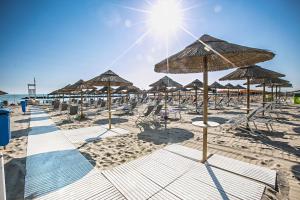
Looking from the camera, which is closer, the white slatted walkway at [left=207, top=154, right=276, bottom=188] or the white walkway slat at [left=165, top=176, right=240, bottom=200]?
the white walkway slat at [left=165, top=176, right=240, bottom=200]

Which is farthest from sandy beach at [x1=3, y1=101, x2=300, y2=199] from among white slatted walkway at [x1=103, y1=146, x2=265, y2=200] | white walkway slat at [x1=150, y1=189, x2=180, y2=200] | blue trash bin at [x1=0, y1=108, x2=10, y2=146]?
white walkway slat at [x1=150, y1=189, x2=180, y2=200]

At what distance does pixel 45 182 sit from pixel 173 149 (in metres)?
2.71

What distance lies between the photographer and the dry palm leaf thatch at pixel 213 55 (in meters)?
2.71

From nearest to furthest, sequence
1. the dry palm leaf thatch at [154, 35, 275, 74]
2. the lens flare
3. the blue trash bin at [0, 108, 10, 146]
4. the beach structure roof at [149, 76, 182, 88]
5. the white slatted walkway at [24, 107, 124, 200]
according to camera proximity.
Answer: the white slatted walkway at [24, 107, 124, 200], the dry palm leaf thatch at [154, 35, 275, 74], the blue trash bin at [0, 108, 10, 146], the lens flare, the beach structure roof at [149, 76, 182, 88]

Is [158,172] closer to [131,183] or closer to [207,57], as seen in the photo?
[131,183]

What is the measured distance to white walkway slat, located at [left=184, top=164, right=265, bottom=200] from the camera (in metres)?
2.23

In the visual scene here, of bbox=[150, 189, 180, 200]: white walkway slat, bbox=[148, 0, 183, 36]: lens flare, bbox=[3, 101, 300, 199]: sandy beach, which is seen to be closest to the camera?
bbox=[150, 189, 180, 200]: white walkway slat

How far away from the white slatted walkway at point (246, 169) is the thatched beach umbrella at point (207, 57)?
0.31m

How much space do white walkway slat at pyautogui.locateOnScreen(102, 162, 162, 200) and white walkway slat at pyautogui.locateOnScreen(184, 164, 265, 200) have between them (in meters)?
0.71

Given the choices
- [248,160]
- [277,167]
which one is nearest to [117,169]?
[248,160]

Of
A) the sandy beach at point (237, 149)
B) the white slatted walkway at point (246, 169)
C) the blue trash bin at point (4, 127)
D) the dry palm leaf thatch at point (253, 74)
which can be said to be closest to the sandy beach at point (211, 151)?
the sandy beach at point (237, 149)

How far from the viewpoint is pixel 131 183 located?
2.53m

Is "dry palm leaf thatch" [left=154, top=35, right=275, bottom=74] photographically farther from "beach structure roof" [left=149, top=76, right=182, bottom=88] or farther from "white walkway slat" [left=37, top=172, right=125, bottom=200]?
"beach structure roof" [left=149, top=76, right=182, bottom=88]

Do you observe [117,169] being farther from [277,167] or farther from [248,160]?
[277,167]
